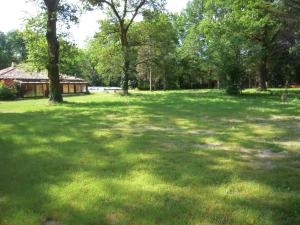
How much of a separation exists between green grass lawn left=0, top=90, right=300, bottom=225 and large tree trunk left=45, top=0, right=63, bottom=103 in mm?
13849

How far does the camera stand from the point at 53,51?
24.7m

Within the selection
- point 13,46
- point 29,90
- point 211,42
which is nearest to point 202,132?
point 211,42

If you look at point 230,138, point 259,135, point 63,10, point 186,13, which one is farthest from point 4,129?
point 186,13

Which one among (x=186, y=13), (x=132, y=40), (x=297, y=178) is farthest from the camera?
(x=186, y=13)

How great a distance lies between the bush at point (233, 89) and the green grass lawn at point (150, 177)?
22.6 m

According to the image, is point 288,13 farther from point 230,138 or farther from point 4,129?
point 4,129

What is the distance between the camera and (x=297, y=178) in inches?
246

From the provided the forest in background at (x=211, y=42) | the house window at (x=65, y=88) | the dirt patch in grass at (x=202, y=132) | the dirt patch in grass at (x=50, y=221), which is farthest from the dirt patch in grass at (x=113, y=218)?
the house window at (x=65, y=88)

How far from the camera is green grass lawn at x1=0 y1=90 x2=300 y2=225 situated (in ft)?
16.1

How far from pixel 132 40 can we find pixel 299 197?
121 ft

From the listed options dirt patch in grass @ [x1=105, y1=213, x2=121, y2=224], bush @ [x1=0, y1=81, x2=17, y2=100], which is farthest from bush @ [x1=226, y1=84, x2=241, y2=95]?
dirt patch in grass @ [x1=105, y1=213, x2=121, y2=224]

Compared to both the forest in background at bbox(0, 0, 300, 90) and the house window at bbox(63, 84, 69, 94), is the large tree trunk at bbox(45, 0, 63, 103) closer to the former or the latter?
the forest in background at bbox(0, 0, 300, 90)

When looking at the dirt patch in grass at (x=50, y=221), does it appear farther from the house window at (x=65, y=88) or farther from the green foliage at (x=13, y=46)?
the green foliage at (x=13, y=46)

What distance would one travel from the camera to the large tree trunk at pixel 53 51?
24.5 meters
